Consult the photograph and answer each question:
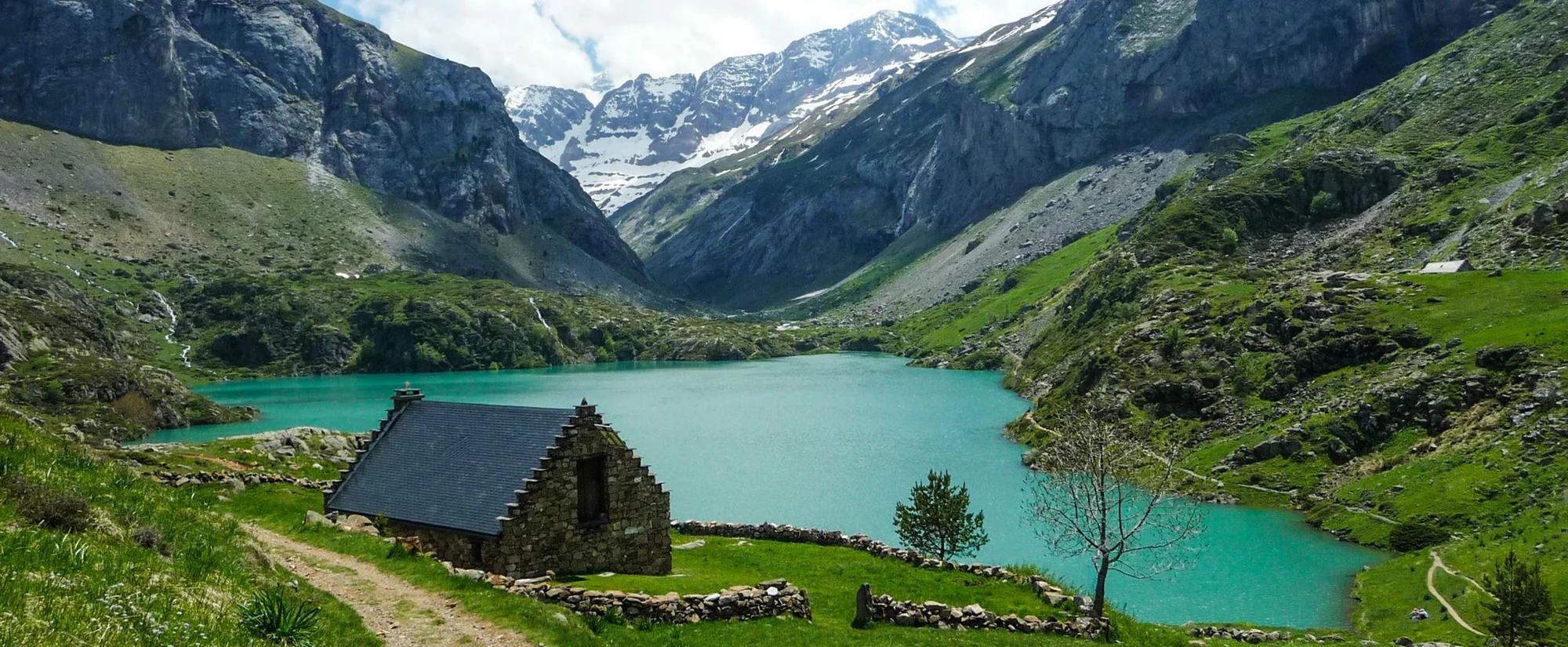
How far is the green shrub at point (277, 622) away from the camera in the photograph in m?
12.1

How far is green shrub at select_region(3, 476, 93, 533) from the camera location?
1352cm

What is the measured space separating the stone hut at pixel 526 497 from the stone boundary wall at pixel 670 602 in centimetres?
292

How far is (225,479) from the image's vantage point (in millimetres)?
36719

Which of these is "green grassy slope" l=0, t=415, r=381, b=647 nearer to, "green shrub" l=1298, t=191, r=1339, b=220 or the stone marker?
the stone marker

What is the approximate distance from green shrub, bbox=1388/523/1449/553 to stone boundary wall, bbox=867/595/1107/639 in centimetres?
4533

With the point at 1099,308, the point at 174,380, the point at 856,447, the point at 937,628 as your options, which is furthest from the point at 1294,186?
the point at 174,380

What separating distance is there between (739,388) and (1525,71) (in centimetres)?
A: 15532

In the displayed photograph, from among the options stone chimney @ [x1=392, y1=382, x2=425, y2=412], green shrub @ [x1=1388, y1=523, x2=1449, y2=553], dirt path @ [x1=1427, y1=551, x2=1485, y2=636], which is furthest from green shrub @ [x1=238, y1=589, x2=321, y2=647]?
green shrub @ [x1=1388, y1=523, x2=1449, y2=553]

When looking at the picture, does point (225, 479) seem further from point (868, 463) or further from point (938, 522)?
point (868, 463)

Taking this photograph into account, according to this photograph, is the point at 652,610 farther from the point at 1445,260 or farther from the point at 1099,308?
the point at 1099,308

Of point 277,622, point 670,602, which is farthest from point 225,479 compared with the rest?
point 277,622

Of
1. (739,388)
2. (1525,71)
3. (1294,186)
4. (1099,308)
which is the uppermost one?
(1525,71)

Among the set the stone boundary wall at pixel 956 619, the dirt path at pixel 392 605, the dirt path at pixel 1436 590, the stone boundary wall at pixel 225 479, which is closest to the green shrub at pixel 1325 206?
the dirt path at pixel 1436 590

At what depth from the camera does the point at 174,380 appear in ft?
438
